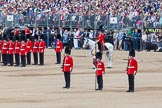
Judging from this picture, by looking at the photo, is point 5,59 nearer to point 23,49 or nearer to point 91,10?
point 23,49

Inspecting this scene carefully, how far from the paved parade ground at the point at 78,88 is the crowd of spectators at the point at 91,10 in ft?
28.9

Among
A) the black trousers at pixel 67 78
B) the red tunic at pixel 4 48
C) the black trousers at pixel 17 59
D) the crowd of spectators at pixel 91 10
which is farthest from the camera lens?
the crowd of spectators at pixel 91 10

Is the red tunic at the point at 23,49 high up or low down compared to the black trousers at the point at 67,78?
up

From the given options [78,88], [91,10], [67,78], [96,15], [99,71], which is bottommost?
[78,88]

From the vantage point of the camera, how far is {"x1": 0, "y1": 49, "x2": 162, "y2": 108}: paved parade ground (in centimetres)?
2530

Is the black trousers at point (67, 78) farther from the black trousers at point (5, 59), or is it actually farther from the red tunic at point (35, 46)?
the black trousers at point (5, 59)

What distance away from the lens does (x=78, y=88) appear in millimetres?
30094

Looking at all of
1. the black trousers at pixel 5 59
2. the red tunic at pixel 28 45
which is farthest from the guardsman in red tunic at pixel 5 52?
the red tunic at pixel 28 45

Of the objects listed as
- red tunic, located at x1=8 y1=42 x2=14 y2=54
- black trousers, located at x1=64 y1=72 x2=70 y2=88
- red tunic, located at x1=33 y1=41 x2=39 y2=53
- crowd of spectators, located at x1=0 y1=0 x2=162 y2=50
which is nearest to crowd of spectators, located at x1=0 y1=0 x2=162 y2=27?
crowd of spectators, located at x1=0 y1=0 x2=162 y2=50

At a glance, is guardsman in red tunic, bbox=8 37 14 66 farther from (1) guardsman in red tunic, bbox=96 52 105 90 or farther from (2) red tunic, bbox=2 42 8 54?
(1) guardsman in red tunic, bbox=96 52 105 90

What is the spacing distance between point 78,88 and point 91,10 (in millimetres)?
Answer: 27175

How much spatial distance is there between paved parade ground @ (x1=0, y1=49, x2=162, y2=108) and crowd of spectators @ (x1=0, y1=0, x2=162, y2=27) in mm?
8812

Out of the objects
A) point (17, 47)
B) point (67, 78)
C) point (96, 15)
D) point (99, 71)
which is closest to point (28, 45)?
point (17, 47)

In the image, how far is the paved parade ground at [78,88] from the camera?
25297mm
